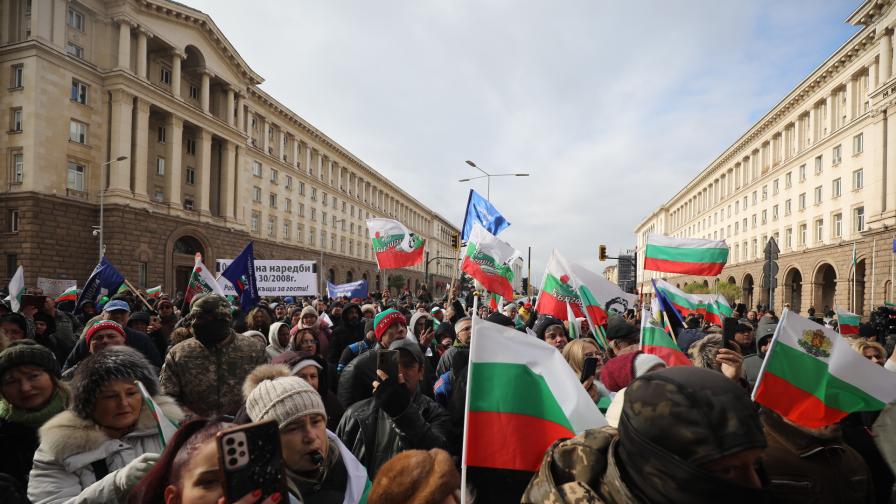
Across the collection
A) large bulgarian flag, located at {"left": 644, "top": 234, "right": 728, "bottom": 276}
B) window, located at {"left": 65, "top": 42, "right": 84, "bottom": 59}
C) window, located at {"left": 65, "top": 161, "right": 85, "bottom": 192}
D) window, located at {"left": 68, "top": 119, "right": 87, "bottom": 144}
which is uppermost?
window, located at {"left": 65, "top": 42, "right": 84, "bottom": 59}

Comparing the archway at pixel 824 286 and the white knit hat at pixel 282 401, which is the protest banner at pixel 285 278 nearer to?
the white knit hat at pixel 282 401

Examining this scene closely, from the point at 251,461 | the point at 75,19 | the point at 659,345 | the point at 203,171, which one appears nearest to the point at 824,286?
the point at 659,345

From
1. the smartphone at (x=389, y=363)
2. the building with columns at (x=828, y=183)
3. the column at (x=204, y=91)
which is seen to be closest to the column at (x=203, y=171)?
the column at (x=204, y=91)

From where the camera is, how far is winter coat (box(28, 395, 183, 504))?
228 centimetres

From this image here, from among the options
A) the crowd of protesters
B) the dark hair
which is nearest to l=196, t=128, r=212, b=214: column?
the crowd of protesters

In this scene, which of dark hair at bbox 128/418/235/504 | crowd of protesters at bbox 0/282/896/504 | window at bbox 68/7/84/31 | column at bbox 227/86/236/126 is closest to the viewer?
crowd of protesters at bbox 0/282/896/504

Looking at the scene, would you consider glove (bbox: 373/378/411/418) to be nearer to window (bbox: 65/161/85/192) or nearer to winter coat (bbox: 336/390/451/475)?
winter coat (bbox: 336/390/451/475)

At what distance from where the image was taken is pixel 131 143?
3212 centimetres

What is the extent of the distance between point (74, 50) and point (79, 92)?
242 centimetres

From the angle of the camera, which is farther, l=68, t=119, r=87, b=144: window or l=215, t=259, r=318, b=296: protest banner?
l=68, t=119, r=87, b=144: window

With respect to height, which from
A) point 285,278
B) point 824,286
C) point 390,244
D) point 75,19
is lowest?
point 824,286

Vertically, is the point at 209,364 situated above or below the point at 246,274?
below

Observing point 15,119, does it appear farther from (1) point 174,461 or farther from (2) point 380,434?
(1) point 174,461

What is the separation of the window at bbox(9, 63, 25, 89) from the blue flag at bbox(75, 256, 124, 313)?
84.5ft
